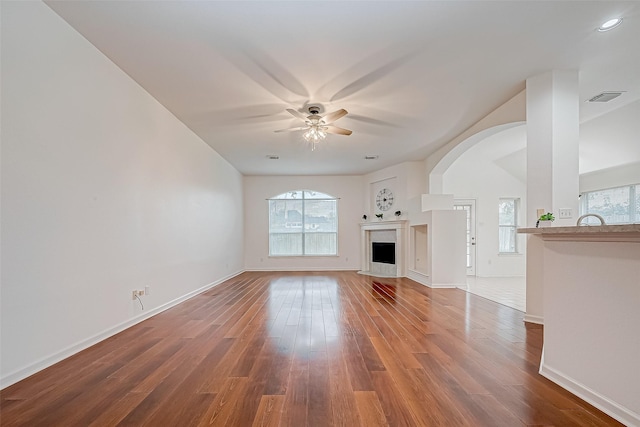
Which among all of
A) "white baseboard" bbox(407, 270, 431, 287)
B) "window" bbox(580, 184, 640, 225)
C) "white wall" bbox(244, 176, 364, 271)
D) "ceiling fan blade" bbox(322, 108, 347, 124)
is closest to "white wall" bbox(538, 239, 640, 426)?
"ceiling fan blade" bbox(322, 108, 347, 124)

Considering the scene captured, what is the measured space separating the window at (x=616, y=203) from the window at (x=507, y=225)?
4.53 feet

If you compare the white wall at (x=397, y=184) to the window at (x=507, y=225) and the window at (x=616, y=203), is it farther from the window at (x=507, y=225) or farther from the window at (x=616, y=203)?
the window at (x=616, y=203)

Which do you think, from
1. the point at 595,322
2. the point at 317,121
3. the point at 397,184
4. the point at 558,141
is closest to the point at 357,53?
the point at 317,121

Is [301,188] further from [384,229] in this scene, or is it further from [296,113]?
[296,113]

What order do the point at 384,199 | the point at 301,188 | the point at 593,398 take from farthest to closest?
the point at 301,188, the point at 384,199, the point at 593,398

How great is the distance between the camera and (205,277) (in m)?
5.39

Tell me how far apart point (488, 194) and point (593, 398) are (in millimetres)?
6668

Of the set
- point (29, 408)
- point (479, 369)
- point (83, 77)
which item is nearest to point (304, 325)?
point (479, 369)

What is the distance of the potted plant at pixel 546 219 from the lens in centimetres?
303

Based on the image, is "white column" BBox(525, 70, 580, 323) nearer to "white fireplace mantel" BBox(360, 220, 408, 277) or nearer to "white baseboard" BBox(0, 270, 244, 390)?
"white fireplace mantel" BBox(360, 220, 408, 277)

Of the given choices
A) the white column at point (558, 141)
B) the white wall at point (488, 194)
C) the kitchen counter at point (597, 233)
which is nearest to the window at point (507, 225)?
the white wall at point (488, 194)

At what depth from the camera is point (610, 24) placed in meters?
2.43

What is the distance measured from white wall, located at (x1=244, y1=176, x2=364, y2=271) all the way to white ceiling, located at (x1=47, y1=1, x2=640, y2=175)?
416 centimetres

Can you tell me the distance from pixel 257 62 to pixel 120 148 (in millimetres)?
1690
